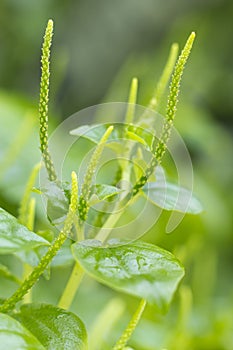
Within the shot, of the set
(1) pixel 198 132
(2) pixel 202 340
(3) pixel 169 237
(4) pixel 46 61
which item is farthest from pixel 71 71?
(4) pixel 46 61

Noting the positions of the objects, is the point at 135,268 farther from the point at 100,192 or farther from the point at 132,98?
→ the point at 132,98

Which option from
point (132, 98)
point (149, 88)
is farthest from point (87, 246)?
point (149, 88)

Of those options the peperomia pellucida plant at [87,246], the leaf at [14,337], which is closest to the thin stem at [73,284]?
the peperomia pellucida plant at [87,246]

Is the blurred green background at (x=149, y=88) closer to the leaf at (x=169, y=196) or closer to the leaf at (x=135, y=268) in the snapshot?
the leaf at (x=169, y=196)

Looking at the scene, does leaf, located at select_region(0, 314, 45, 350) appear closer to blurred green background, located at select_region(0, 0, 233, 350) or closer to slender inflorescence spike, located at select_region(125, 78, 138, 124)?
slender inflorescence spike, located at select_region(125, 78, 138, 124)

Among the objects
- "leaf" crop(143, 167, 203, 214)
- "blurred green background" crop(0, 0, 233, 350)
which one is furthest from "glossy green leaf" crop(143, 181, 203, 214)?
"blurred green background" crop(0, 0, 233, 350)

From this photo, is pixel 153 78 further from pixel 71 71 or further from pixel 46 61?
pixel 46 61
